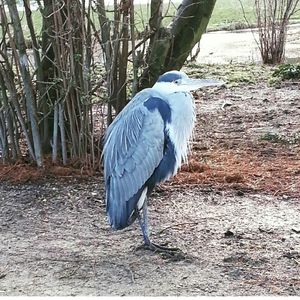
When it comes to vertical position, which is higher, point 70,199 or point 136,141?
point 136,141

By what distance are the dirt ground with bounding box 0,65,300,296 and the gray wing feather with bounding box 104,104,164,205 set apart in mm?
322

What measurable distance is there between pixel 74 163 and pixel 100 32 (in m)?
0.95

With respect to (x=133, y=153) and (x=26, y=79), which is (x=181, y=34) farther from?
(x=133, y=153)

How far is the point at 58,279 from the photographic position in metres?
3.21

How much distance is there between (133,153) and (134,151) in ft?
0.04

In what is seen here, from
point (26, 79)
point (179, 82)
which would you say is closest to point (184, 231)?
point (179, 82)

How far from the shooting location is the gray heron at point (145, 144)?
355 centimetres

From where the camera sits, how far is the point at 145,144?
141 inches

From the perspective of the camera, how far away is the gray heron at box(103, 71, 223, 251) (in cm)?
355

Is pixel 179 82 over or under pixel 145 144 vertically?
over

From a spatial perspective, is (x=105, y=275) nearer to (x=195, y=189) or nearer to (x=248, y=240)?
(x=248, y=240)

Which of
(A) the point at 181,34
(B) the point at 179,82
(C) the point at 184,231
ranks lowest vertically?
(C) the point at 184,231

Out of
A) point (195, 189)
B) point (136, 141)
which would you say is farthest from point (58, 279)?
point (195, 189)

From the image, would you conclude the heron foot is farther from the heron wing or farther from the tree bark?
the tree bark
